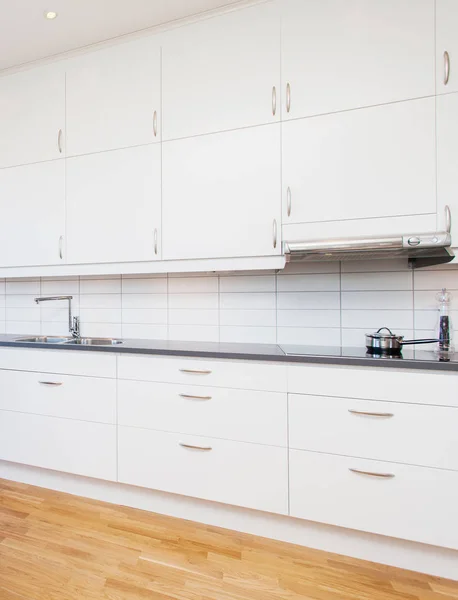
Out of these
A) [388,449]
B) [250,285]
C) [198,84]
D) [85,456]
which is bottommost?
[85,456]

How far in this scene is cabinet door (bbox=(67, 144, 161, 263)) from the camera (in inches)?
76.5

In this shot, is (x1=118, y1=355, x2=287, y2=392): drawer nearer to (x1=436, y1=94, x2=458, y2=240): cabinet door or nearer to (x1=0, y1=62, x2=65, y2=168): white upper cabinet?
(x1=436, y1=94, x2=458, y2=240): cabinet door

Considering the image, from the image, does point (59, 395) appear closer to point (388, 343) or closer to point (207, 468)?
point (207, 468)

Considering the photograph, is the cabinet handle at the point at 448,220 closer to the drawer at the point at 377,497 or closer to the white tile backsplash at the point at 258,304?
the white tile backsplash at the point at 258,304

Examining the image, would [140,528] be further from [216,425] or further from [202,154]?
[202,154]

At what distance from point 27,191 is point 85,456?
1760 mm

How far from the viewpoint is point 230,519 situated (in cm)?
167

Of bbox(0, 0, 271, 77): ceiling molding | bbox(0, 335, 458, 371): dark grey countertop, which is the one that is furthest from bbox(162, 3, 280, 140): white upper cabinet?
bbox(0, 335, 458, 371): dark grey countertop

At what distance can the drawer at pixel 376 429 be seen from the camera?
1.33m

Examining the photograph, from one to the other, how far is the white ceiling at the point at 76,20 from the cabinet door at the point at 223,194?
26.2 inches

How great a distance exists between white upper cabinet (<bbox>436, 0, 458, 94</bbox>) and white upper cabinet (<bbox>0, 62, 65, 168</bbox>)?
83.1 inches

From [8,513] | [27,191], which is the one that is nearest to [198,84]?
[27,191]

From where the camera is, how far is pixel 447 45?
4.79ft

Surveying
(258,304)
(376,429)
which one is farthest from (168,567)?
(258,304)
